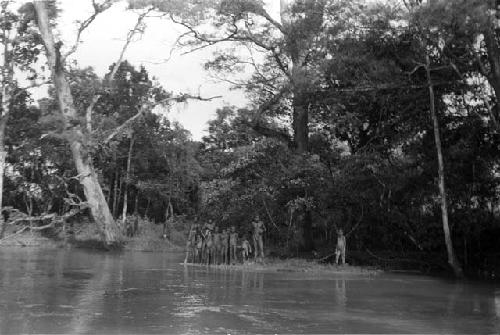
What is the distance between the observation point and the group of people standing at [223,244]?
68.1ft

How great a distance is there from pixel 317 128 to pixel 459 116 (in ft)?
24.1

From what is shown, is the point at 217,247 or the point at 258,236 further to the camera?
the point at 258,236

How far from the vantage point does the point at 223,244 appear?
2083 cm

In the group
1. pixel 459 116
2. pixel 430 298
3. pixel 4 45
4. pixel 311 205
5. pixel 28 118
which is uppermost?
pixel 4 45

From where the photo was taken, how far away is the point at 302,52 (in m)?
21.6

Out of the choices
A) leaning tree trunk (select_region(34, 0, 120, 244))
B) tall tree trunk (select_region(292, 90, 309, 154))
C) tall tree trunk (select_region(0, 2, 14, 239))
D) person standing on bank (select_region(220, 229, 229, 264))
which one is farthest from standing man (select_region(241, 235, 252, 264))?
tall tree trunk (select_region(0, 2, 14, 239))

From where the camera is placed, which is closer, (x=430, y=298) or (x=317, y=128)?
(x=430, y=298)

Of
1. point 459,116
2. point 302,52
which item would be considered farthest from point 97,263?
point 459,116

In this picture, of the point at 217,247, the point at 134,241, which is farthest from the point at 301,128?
the point at 134,241

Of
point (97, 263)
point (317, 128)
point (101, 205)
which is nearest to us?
point (97, 263)

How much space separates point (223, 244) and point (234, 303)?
9.16m

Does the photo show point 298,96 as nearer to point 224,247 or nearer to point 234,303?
point 224,247

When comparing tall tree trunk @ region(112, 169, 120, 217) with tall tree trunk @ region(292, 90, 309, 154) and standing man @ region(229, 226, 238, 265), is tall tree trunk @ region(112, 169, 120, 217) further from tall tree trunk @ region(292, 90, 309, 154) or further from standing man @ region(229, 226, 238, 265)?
standing man @ region(229, 226, 238, 265)

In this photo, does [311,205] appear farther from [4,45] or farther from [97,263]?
[4,45]
